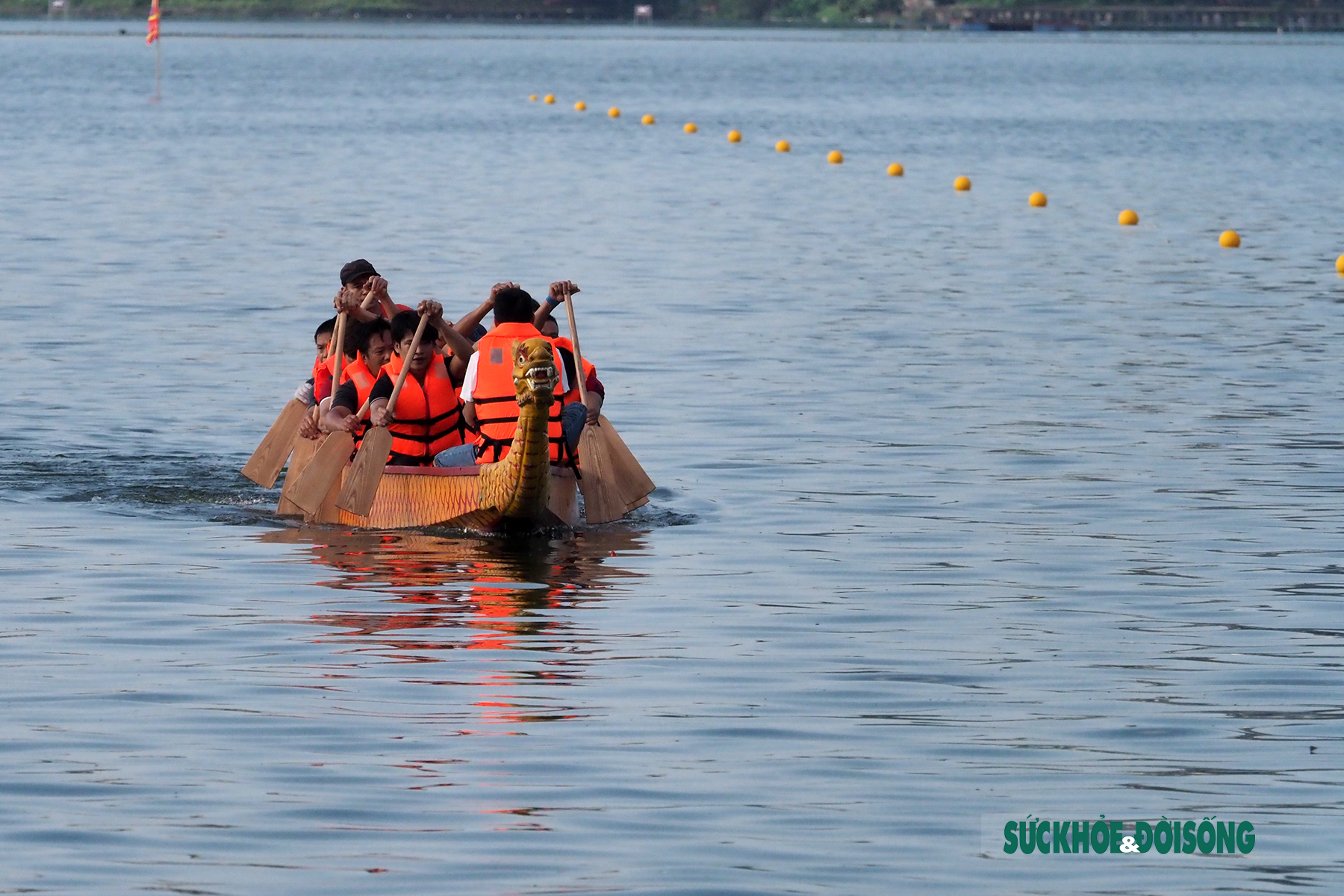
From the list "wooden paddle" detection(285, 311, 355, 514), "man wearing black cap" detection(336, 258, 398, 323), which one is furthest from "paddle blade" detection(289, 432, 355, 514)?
"man wearing black cap" detection(336, 258, 398, 323)

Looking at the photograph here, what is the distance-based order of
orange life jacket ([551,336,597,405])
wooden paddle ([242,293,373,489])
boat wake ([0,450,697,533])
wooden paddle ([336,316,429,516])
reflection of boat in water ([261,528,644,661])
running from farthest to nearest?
wooden paddle ([242,293,373,489])
boat wake ([0,450,697,533])
orange life jacket ([551,336,597,405])
wooden paddle ([336,316,429,516])
reflection of boat in water ([261,528,644,661])

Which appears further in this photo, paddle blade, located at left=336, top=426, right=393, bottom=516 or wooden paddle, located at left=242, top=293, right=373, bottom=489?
wooden paddle, located at left=242, top=293, right=373, bottom=489

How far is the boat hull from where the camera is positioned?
48.1 feet

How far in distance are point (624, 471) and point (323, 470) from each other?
197 cm

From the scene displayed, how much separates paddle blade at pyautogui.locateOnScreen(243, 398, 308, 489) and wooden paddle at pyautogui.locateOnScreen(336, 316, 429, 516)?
4.82 ft

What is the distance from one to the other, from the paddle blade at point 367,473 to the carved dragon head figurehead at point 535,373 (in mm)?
1251

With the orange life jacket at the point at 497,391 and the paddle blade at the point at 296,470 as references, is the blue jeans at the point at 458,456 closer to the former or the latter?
the orange life jacket at the point at 497,391

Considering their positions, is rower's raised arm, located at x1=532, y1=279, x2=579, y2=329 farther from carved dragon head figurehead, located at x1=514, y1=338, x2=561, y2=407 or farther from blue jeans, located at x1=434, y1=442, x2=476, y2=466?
carved dragon head figurehead, located at x1=514, y1=338, x2=561, y2=407

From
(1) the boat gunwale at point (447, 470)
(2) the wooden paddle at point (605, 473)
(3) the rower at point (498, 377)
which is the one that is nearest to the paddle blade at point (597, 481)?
(2) the wooden paddle at point (605, 473)

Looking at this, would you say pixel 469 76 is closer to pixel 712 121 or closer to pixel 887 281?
pixel 712 121

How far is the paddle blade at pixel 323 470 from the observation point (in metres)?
15.0

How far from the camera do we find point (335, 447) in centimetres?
1507

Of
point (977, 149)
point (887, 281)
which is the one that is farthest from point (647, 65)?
point (887, 281)

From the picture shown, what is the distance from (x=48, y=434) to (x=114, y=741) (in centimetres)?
877
